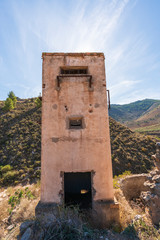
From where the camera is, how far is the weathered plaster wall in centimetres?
538

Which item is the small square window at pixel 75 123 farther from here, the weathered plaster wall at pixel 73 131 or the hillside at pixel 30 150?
the hillside at pixel 30 150

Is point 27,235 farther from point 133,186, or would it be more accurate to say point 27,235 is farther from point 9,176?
point 9,176

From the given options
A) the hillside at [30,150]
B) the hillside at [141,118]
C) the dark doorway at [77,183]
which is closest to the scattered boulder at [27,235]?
the dark doorway at [77,183]

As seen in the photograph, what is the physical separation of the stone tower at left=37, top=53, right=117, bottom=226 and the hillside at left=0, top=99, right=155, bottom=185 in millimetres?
8366

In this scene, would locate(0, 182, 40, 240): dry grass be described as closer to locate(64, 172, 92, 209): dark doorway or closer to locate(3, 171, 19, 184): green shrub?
locate(64, 172, 92, 209): dark doorway

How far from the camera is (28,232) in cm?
377

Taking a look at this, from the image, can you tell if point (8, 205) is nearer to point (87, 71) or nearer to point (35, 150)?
point (87, 71)

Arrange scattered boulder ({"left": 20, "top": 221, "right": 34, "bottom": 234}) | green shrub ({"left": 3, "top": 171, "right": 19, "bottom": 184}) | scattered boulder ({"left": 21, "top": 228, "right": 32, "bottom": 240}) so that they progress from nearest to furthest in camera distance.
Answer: scattered boulder ({"left": 21, "top": 228, "right": 32, "bottom": 240}) → scattered boulder ({"left": 20, "top": 221, "right": 34, "bottom": 234}) → green shrub ({"left": 3, "top": 171, "right": 19, "bottom": 184})

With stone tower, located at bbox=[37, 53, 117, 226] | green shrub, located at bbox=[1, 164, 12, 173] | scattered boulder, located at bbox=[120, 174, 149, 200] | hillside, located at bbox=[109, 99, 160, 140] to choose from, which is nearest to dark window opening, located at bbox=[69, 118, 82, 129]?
stone tower, located at bbox=[37, 53, 117, 226]

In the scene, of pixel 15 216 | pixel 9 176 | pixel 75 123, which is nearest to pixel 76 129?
pixel 75 123

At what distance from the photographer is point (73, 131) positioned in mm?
5641

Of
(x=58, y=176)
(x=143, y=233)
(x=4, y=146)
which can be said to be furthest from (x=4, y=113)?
(x=143, y=233)

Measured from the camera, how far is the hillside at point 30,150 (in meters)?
14.8

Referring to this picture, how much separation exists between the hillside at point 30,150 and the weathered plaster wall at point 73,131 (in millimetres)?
8334
